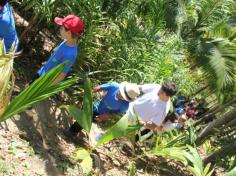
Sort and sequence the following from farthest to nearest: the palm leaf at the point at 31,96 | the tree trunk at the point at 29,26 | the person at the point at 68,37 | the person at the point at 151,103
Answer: the tree trunk at the point at 29,26 → the person at the point at 151,103 → the person at the point at 68,37 → the palm leaf at the point at 31,96

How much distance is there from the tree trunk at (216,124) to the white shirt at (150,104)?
2.79m

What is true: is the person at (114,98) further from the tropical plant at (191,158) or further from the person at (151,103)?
the tropical plant at (191,158)

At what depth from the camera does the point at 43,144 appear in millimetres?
5316

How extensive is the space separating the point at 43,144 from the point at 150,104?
4.44ft

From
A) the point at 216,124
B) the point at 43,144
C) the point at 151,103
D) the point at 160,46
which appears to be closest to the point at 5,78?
the point at 43,144

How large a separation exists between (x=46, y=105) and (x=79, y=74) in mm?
728

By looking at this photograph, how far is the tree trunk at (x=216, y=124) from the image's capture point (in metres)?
7.90

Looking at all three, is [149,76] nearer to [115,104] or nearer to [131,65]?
[131,65]

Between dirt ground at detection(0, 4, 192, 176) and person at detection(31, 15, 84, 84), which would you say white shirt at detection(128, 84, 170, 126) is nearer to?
dirt ground at detection(0, 4, 192, 176)

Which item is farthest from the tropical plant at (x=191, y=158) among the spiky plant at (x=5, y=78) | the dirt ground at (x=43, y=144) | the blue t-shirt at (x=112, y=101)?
the spiky plant at (x=5, y=78)

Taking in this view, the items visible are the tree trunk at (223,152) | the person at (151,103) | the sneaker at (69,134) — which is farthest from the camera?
the tree trunk at (223,152)

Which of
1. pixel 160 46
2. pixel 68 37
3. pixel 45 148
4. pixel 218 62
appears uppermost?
pixel 68 37

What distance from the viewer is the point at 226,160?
830 centimetres

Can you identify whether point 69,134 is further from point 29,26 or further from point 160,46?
point 160,46
